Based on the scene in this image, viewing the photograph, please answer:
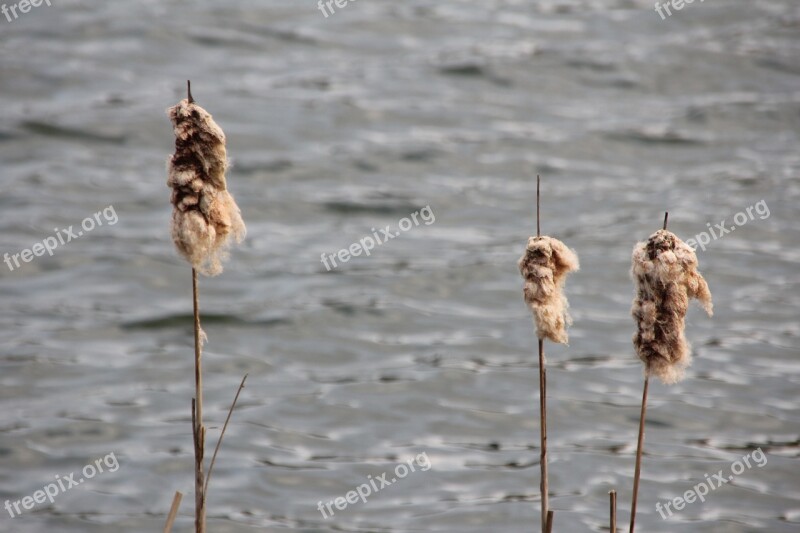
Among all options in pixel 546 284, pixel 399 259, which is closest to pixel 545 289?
pixel 546 284

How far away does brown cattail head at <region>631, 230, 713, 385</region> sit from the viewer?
253 cm

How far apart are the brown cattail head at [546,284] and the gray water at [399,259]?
260 centimetres

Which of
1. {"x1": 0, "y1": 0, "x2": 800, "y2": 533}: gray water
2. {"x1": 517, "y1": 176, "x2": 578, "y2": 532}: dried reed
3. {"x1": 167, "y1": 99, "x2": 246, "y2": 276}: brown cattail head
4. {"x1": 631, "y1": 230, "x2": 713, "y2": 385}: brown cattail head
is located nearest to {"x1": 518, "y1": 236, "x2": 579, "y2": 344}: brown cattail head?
{"x1": 517, "y1": 176, "x2": 578, "y2": 532}: dried reed

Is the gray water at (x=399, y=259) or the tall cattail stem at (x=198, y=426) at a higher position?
the tall cattail stem at (x=198, y=426)

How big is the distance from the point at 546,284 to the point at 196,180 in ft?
2.98

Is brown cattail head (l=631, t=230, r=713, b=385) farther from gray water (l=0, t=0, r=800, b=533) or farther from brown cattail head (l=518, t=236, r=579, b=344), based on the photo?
gray water (l=0, t=0, r=800, b=533)

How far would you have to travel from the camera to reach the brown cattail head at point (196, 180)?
2406mm

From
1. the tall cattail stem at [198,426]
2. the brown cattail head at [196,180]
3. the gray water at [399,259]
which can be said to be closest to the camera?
the tall cattail stem at [198,426]

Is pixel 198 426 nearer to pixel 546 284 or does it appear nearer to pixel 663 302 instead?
pixel 546 284

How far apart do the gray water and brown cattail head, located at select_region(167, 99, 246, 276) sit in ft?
9.33

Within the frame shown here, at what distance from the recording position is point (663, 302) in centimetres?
254

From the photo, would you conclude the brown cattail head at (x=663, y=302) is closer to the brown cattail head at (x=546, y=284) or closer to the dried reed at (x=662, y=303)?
the dried reed at (x=662, y=303)

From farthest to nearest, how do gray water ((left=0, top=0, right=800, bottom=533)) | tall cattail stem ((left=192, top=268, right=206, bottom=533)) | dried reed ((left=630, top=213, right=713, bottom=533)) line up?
gray water ((left=0, top=0, right=800, bottom=533)), dried reed ((left=630, top=213, right=713, bottom=533)), tall cattail stem ((left=192, top=268, right=206, bottom=533))

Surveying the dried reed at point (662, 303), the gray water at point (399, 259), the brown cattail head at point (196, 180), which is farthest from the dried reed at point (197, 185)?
the gray water at point (399, 259)
